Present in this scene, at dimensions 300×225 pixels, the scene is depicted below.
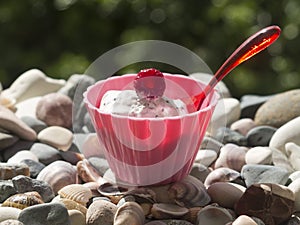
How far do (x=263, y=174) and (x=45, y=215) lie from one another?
15.4 inches

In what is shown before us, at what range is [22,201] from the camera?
1.15 m

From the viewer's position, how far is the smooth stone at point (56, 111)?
1.55m

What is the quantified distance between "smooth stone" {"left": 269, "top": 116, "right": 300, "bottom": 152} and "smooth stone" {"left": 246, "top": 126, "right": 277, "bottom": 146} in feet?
0.21

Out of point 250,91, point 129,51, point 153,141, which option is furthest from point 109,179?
point 250,91

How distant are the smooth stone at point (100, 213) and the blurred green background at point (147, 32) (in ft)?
4.39

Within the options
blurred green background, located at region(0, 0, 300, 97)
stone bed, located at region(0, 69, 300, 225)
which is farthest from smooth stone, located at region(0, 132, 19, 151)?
blurred green background, located at region(0, 0, 300, 97)

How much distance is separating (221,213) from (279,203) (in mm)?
94

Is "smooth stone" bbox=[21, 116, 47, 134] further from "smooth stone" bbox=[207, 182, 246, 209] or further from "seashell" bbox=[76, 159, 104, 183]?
"smooth stone" bbox=[207, 182, 246, 209]

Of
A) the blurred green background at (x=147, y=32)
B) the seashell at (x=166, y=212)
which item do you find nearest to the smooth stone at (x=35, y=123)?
the seashell at (x=166, y=212)

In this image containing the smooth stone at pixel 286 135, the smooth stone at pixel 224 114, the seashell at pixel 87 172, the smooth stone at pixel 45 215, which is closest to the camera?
the smooth stone at pixel 45 215

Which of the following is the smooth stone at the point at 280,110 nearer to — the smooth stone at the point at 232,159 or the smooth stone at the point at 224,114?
the smooth stone at the point at 224,114

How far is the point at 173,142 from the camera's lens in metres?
1.18

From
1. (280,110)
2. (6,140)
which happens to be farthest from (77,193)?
(280,110)

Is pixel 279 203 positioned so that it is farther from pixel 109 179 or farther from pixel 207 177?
pixel 109 179
